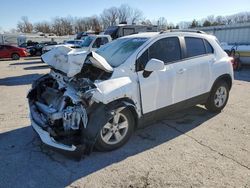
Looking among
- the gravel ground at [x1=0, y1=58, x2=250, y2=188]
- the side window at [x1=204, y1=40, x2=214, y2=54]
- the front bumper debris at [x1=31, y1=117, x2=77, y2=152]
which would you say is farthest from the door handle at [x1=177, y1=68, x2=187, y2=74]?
the front bumper debris at [x1=31, y1=117, x2=77, y2=152]

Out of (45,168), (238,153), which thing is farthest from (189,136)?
(45,168)

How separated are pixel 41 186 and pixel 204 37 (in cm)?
425

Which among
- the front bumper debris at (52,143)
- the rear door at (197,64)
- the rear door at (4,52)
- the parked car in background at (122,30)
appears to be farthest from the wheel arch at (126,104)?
the rear door at (4,52)

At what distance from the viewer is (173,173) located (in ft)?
11.3

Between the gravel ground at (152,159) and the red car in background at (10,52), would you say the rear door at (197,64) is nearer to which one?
the gravel ground at (152,159)

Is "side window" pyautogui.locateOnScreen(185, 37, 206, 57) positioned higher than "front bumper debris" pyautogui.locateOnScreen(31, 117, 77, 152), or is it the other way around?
"side window" pyautogui.locateOnScreen(185, 37, 206, 57)

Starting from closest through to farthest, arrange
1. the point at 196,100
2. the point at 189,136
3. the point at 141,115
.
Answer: the point at 141,115
the point at 189,136
the point at 196,100

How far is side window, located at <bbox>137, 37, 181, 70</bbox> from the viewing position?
430 centimetres

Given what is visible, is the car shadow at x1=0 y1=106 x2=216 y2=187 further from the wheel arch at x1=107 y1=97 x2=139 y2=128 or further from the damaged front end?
the wheel arch at x1=107 y1=97 x2=139 y2=128

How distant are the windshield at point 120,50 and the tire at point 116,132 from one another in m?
0.88

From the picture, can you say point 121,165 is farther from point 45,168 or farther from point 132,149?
point 45,168

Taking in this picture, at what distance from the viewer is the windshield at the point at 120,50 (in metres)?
4.39

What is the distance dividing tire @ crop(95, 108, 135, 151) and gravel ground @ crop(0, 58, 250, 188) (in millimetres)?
128

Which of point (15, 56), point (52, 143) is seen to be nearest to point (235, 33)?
point (52, 143)
